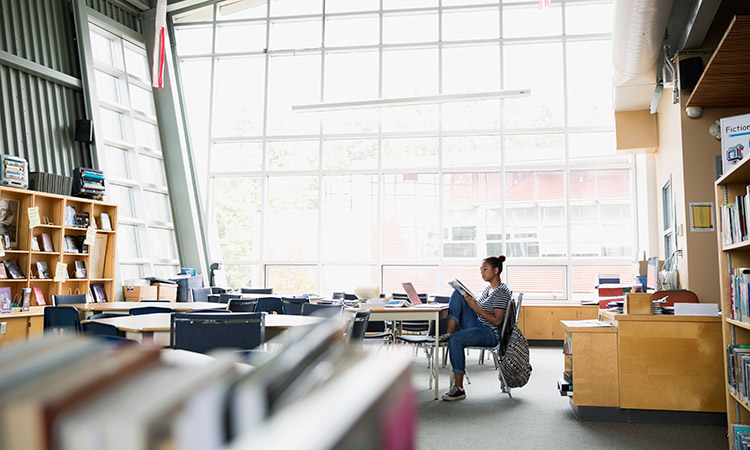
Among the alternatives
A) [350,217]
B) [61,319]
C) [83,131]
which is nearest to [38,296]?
[83,131]

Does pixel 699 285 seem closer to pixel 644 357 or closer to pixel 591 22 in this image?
pixel 644 357

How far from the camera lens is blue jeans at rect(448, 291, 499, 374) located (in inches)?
203

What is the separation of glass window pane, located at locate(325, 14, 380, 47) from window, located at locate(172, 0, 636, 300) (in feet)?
0.09

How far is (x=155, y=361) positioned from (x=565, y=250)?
33.4ft

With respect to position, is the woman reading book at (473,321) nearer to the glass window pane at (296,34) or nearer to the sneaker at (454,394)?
the sneaker at (454,394)

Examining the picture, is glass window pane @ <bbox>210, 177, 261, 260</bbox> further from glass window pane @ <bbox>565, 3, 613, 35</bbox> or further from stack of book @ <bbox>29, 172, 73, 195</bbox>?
glass window pane @ <bbox>565, 3, 613, 35</bbox>

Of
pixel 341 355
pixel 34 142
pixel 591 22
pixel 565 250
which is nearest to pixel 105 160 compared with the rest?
pixel 34 142

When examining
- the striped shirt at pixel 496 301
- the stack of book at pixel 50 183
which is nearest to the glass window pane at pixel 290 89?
the stack of book at pixel 50 183

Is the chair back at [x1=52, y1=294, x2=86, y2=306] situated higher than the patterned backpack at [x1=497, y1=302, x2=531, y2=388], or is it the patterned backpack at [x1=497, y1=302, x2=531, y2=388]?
the chair back at [x1=52, y1=294, x2=86, y2=306]

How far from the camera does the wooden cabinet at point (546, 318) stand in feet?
29.8

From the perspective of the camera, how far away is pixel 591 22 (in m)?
10.3

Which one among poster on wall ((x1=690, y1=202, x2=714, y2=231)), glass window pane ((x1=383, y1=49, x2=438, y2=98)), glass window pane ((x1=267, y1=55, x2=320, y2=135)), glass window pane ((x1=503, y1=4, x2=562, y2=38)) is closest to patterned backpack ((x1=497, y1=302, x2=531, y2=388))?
poster on wall ((x1=690, y1=202, x2=714, y2=231))

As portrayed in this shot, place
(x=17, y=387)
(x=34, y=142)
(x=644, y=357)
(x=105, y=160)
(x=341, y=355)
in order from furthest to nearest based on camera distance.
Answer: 1. (x=105, y=160)
2. (x=34, y=142)
3. (x=644, y=357)
4. (x=341, y=355)
5. (x=17, y=387)

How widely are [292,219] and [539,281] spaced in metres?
4.51
